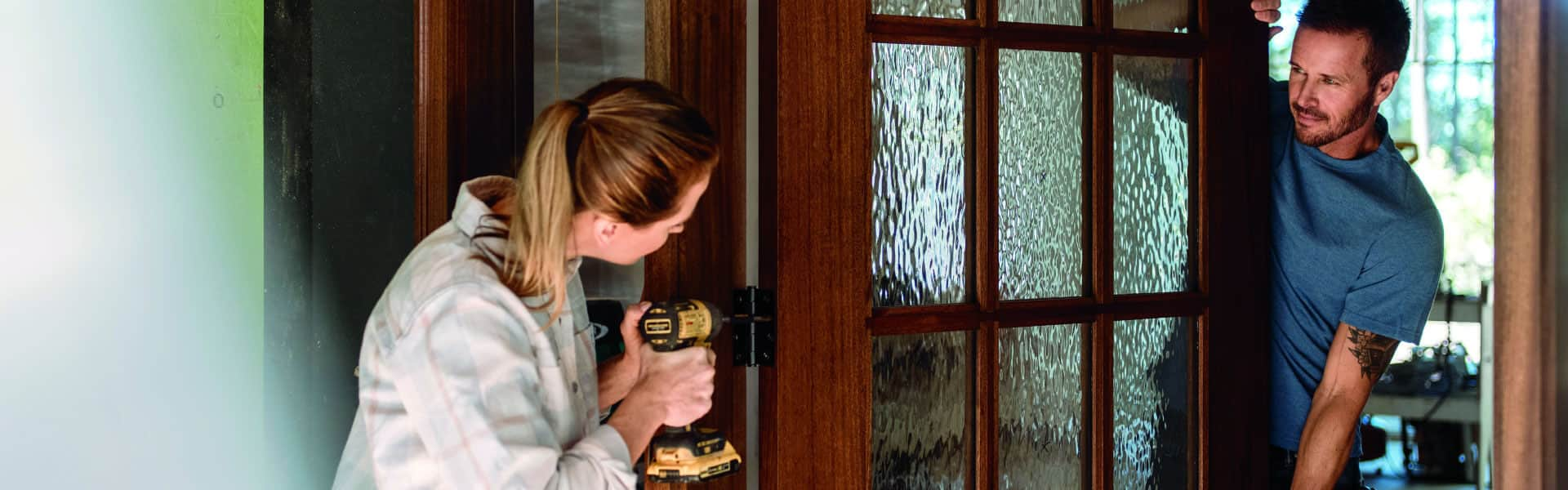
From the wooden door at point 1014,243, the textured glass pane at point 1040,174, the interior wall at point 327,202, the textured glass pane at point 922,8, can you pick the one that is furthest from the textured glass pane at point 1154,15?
the interior wall at point 327,202

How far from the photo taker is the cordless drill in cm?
146

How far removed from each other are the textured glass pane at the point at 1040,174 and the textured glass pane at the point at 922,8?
0.35ft

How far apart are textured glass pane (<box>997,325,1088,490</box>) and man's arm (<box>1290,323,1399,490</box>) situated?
677 millimetres

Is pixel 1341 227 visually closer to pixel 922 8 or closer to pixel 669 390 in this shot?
pixel 922 8

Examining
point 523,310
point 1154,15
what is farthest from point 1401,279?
point 523,310

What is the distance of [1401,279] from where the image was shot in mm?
2264

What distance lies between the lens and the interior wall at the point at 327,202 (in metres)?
1.54

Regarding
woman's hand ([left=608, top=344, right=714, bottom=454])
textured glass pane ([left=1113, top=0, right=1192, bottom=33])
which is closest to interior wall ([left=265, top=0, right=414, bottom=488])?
woman's hand ([left=608, top=344, right=714, bottom=454])

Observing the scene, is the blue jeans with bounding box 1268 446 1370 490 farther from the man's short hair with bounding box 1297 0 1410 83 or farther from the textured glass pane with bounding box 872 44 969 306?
the textured glass pane with bounding box 872 44 969 306

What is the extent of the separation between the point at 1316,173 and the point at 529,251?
5.54 feet

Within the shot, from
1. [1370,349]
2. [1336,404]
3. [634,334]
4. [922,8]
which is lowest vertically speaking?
[1336,404]

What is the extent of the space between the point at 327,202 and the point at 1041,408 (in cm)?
113

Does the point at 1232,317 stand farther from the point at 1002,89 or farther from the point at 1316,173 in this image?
the point at 1002,89

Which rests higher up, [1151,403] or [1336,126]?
[1336,126]
